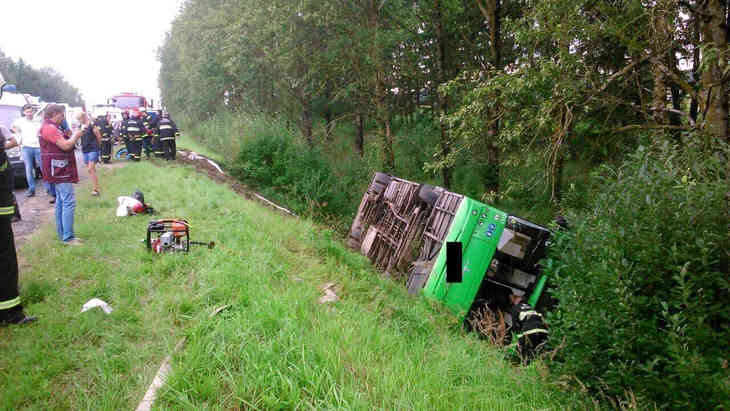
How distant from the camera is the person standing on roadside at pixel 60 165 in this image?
529cm

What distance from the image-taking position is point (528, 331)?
4207 mm

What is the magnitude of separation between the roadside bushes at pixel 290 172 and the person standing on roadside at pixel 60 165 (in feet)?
21.8

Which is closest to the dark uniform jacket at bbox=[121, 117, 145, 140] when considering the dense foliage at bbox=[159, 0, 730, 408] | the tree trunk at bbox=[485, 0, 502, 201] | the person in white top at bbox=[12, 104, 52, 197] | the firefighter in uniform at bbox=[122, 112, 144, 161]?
the firefighter in uniform at bbox=[122, 112, 144, 161]

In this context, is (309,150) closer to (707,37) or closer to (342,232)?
Answer: (342,232)

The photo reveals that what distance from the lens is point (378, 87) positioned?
42.9 feet

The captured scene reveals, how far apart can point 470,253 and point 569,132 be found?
3.44m

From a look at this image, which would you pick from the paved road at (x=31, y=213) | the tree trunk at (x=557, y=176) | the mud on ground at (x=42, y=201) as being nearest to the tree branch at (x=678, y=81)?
the tree trunk at (x=557, y=176)

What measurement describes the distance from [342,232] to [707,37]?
27.4 ft

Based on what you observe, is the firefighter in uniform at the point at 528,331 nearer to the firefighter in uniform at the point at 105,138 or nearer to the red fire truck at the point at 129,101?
the firefighter in uniform at the point at 105,138

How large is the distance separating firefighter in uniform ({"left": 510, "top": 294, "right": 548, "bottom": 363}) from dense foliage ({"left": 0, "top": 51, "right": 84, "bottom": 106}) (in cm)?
5464

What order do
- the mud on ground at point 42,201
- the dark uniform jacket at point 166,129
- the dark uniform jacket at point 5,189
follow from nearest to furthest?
the dark uniform jacket at point 5,189
the mud on ground at point 42,201
the dark uniform jacket at point 166,129

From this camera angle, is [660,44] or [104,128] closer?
[660,44]

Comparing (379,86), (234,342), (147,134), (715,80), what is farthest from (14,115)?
(715,80)

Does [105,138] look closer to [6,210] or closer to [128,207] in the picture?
[128,207]
